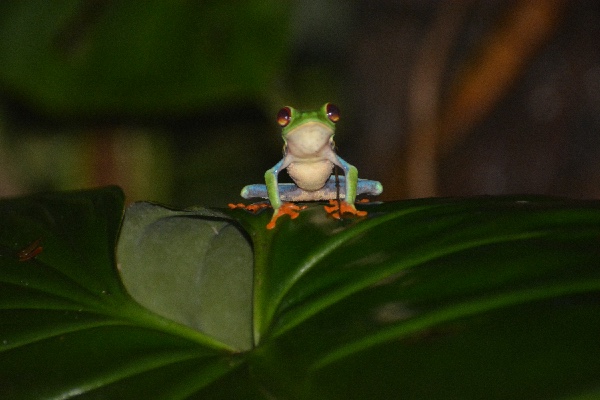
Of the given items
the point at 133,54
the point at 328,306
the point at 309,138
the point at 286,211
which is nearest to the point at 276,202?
the point at 286,211

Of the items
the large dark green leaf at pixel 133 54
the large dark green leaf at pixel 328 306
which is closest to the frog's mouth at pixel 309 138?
the large dark green leaf at pixel 328 306

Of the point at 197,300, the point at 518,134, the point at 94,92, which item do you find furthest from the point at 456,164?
the point at 197,300

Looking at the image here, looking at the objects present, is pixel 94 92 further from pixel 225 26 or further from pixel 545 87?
pixel 545 87

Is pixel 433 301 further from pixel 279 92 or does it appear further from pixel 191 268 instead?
pixel 279 92

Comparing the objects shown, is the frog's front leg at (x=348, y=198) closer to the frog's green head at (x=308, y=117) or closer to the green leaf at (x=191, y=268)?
the frog's green head at (x=308, y=117)

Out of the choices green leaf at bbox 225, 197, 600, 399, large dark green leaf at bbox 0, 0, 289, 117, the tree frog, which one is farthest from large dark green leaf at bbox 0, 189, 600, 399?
large dark green leaf at bbox 0, 0, 289, 117
